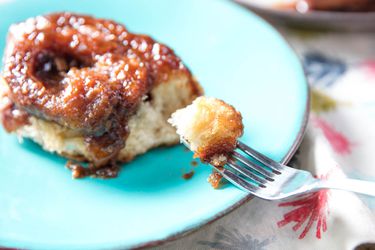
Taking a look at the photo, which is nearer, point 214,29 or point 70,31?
point 70,31

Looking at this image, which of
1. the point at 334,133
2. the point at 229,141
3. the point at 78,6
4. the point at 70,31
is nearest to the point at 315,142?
the point at 334,133

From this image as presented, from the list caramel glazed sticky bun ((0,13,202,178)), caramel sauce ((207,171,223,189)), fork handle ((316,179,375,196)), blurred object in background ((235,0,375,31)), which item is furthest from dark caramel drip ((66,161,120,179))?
blurred object in background ((235,0,375,31))

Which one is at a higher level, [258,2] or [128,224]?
[258,2]

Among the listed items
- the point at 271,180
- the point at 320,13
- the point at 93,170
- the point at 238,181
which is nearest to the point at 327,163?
the point at 271,180

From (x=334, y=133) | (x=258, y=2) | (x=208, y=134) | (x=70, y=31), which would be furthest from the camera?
(x=258, y=2)

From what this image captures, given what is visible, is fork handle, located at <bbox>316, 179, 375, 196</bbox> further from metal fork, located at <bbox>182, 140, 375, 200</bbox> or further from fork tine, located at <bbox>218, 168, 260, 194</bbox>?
fork tine, located at <bbox>218, 168, 260, 194</bbox>

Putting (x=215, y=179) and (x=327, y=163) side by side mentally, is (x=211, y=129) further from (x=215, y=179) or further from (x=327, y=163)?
(x=327, y=163)

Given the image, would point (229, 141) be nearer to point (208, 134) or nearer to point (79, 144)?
point (208, 134)
